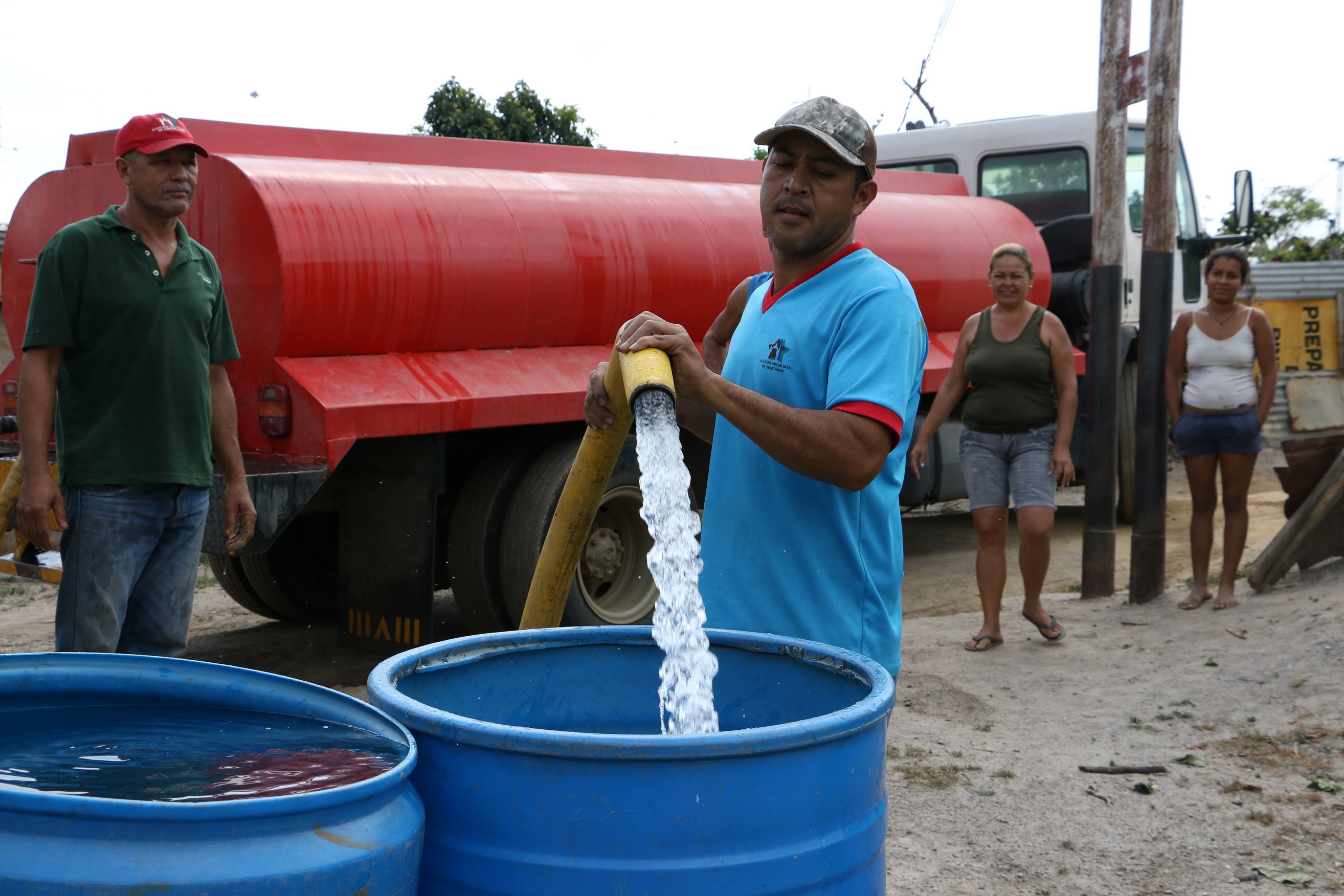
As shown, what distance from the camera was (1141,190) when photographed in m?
9.09

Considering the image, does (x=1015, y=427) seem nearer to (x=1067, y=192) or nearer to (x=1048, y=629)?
(x=1048, y=629)

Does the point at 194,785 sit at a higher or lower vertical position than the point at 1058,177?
lower

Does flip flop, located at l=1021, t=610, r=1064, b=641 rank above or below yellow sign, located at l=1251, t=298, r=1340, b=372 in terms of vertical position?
below

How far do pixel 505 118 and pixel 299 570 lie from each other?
18134mm

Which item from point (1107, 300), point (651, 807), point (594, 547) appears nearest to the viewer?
point (651, 807)

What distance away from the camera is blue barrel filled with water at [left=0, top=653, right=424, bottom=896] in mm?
1023

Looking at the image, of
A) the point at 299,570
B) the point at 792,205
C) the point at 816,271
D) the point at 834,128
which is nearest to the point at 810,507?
the point at 816,271

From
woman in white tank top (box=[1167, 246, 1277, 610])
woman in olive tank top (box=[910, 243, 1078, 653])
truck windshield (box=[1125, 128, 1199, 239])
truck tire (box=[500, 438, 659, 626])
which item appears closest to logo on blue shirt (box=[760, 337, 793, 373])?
truck tire (box=[500, 438, 659, 626])

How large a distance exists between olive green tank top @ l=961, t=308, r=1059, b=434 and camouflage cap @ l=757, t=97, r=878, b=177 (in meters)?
3.72

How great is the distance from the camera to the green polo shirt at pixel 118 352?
317cm

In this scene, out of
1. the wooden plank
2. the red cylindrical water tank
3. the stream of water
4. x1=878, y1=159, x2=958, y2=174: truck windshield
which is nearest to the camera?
the stream of water

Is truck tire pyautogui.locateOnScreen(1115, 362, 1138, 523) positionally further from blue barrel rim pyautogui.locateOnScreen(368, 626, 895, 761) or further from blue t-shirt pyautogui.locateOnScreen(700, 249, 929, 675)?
blue barrel rim pyautogui.locateOnScreen(368, 626, 895, 761)

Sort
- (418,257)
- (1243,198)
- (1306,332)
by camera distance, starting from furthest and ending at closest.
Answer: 1. (1306,332)
2. (1243,198)
3. (418,257)

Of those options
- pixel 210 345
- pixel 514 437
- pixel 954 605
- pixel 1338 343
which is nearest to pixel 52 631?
pixel 514 437
